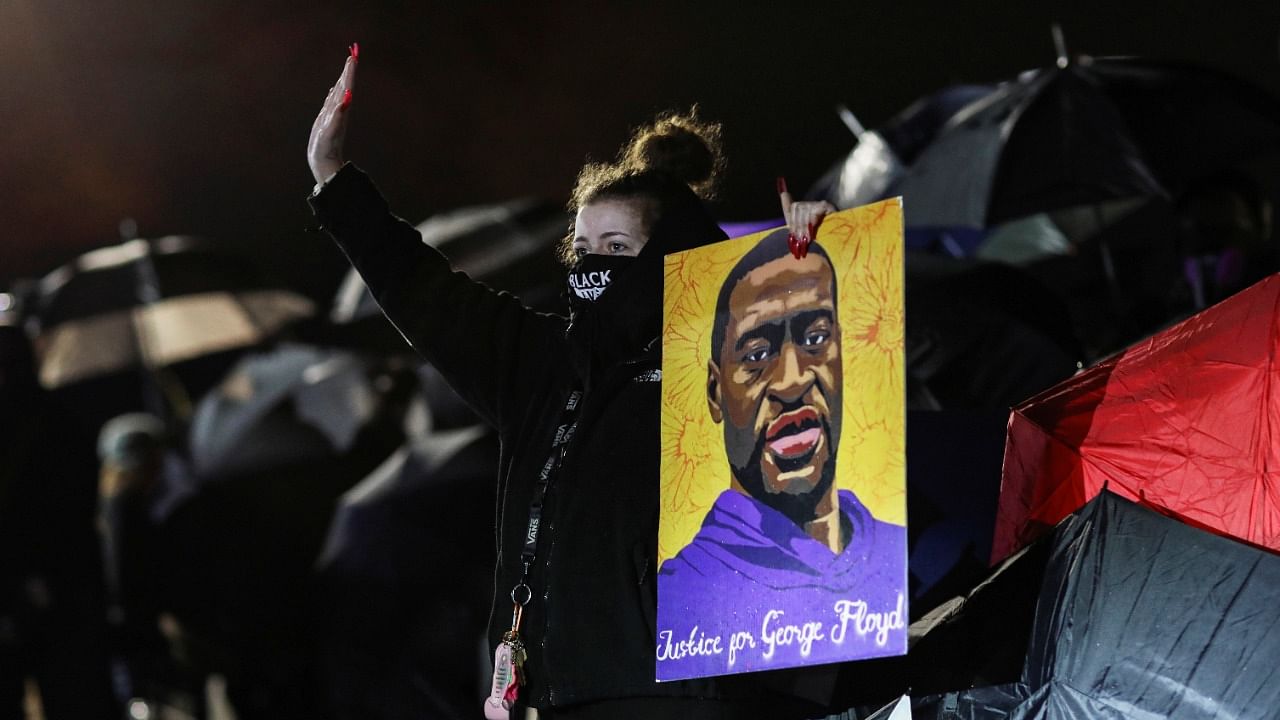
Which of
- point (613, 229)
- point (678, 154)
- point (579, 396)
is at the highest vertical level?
point (678, 154)

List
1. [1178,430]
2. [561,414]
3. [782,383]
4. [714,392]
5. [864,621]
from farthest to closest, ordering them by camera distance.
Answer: [1178,430]
[561,414]
[714,392]
[782,383]
[864,621]

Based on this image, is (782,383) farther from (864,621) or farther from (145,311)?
(145,311)

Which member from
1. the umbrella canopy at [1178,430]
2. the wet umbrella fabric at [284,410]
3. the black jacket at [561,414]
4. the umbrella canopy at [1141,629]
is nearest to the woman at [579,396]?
the black jacket at [561,414]

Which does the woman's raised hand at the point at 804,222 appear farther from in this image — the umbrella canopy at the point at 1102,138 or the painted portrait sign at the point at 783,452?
the umbrella canopy at the point at 1102,138

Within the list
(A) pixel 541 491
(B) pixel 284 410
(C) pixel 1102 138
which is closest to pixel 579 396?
(A) pixel 541 491

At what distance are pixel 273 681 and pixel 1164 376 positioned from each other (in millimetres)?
5393

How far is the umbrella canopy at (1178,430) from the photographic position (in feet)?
9.29

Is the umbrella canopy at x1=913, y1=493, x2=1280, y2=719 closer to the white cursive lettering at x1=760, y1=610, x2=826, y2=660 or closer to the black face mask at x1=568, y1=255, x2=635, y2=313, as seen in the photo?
the white cursive lettering at x1=760, y1=610, x2=826, y2=660

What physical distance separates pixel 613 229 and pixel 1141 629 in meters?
1.19

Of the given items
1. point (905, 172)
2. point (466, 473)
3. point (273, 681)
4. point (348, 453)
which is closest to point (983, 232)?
point (905, 172)

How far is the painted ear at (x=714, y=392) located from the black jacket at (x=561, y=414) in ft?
0.59

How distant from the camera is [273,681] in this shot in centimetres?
733

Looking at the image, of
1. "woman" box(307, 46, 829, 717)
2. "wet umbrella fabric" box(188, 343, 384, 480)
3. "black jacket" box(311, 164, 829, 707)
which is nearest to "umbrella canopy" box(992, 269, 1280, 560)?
"woman" box(307, 46, 829, 717)

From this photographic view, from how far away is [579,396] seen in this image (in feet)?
9.16
